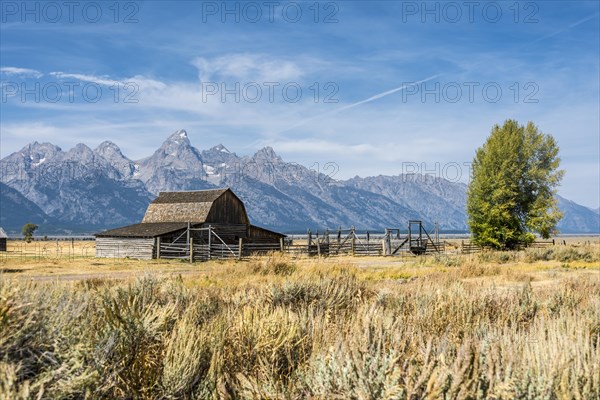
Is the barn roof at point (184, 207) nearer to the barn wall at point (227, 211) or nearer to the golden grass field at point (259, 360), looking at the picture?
the barn wall at point (227, 211)

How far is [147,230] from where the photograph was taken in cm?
4094

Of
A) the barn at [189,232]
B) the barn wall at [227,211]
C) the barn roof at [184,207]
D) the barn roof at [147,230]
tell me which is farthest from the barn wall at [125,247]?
the barn wall at [227,211]

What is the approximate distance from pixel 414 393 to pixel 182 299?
588cm

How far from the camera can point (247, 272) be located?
1903 centimetres

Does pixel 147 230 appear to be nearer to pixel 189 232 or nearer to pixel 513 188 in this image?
pixel 189 232

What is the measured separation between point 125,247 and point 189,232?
5420 mm

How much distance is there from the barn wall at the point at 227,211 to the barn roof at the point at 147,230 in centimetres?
311

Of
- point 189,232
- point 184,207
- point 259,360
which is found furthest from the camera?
point 184,207

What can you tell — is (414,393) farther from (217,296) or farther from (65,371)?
(217,296)

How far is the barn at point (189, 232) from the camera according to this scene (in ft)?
127

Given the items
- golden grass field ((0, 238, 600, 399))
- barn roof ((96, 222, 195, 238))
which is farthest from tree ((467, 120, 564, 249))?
golden grass field ((0, 238, 600, 399))

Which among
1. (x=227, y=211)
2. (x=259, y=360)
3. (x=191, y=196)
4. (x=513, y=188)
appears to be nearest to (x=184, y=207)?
(x=191, y=196)

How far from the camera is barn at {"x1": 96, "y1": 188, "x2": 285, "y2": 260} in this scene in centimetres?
3881

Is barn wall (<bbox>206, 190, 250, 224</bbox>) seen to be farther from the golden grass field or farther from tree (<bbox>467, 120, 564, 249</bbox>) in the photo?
the golden grass field
